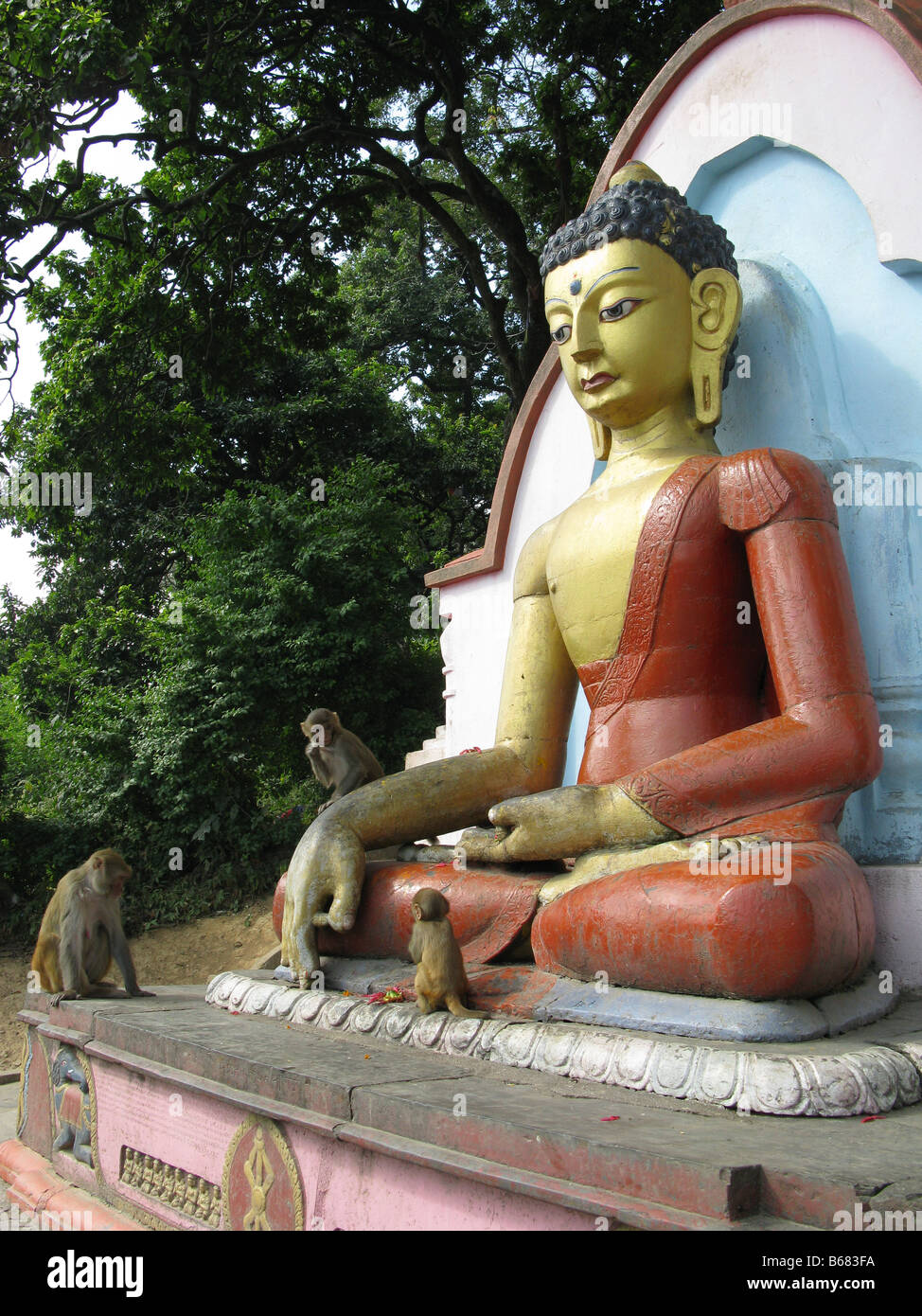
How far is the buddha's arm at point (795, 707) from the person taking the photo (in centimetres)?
322

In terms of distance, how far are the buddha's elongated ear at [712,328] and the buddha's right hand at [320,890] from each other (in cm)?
188

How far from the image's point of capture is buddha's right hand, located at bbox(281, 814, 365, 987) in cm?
390

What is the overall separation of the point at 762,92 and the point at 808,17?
0.92 ft

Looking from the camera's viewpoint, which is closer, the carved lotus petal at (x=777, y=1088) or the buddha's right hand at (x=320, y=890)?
the carved lotus petal at (x=777, y=1088)

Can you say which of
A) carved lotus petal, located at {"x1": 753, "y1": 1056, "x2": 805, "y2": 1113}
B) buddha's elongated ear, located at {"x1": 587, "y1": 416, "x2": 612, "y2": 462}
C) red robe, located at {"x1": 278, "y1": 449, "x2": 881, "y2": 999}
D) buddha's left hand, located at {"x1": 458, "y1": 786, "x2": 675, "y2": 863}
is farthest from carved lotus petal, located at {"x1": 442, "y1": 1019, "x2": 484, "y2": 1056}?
buddha's elongated ear, located at {"x1": 587, "y1": 416, "x2": 612, "y2": 462}

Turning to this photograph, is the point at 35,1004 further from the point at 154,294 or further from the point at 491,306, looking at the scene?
the point at 491,306

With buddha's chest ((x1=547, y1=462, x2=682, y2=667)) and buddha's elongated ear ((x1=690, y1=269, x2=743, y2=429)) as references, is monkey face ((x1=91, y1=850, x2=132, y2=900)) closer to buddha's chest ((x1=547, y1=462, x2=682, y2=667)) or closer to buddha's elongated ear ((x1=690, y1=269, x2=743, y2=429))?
buddha's chest ((x1=547, y1=462, x2=682, y2=667))

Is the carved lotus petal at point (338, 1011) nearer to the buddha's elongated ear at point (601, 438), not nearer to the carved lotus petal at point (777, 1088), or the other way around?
the carved lotus petal at point (777, 1088)

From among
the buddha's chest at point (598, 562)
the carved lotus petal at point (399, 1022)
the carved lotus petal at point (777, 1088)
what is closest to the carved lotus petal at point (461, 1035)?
the carved lotus petal at point (399, 1022)

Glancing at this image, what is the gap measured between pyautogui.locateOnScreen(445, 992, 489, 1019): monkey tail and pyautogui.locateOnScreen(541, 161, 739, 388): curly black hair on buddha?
224cm

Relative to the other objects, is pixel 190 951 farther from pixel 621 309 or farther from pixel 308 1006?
pixel 621 309

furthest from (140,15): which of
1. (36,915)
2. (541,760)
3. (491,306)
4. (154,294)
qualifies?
(36,915)

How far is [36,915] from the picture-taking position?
11875 millimetres
